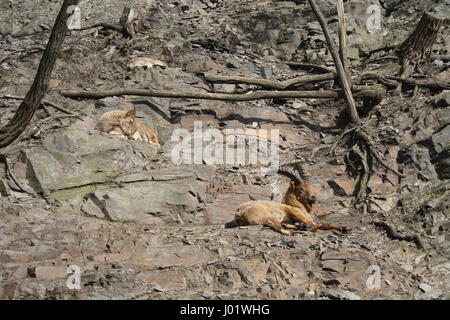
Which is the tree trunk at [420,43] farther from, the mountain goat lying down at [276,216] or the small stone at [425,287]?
the small stone at [425,287]

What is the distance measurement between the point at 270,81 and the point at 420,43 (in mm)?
2933

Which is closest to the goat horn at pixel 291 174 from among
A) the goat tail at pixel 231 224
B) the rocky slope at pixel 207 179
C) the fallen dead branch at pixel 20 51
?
the rocky slope at pixel 207 179

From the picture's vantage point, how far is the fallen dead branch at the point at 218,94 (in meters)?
10.4

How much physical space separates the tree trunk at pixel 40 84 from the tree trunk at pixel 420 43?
6.17 m

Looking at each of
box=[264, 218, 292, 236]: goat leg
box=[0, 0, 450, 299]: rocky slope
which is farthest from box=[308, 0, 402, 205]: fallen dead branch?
box=[264, 218, 292, 236]: goat leg

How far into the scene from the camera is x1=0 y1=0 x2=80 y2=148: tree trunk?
8148mm

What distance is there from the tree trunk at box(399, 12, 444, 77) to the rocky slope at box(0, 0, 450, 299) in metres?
0.38

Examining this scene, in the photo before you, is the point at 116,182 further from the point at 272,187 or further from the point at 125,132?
the point at 272,187

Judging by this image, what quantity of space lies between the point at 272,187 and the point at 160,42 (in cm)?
470

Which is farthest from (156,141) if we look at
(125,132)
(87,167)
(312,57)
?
(312,57)

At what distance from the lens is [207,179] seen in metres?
9.12

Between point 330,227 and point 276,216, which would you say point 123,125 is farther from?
point 330,227

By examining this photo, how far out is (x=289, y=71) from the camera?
12.3 meters

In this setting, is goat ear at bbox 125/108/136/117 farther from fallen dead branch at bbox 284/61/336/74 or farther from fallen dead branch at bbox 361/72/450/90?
fallen dead branch at bbox 361/72/450/90
